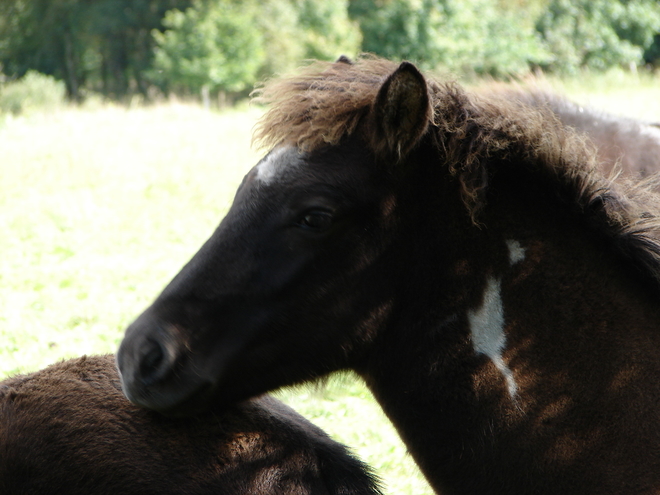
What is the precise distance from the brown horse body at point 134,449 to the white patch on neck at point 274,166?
2.57 feet

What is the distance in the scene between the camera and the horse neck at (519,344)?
175 cm

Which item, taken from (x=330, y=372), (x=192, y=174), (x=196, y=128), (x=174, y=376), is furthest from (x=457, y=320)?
(x=196, y=128)

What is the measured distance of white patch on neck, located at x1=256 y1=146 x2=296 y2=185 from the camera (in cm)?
183

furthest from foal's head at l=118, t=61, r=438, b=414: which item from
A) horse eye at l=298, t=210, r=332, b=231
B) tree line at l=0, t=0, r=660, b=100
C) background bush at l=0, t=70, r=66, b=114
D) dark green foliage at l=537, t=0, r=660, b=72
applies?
dark green foliage at l=537, t=0, r=660, b=72

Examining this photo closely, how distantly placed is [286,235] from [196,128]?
16.2 metres

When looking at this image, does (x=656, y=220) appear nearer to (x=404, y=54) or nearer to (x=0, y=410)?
(x=0, y=410)

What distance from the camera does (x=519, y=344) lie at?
179cm

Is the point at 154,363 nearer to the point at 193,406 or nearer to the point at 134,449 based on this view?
the point at 193,406

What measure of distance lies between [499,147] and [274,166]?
0.67 meters

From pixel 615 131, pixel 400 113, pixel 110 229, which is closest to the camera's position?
pixel 400 113

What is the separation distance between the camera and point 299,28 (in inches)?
1766

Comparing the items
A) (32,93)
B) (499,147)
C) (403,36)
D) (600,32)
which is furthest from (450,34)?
(499,147)

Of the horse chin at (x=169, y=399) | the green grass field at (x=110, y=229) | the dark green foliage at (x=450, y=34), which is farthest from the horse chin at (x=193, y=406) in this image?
the dark green foliage at (x=450, y=34)

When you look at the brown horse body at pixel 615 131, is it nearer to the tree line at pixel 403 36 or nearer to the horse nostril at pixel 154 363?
the horse nostril at pixel 154 363
